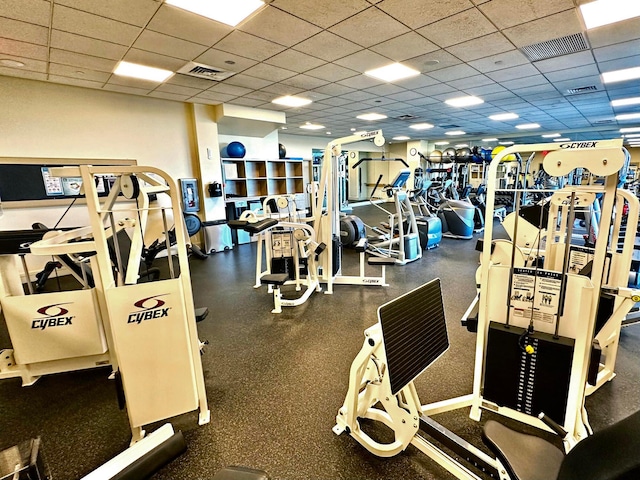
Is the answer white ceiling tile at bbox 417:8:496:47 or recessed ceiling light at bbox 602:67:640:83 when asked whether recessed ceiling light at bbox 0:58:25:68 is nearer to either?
white ceiling tile at bbox 417:8:496:47

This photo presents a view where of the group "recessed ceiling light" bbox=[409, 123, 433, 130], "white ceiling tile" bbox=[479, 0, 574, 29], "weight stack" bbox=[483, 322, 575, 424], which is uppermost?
"recessed ceiling light" bbox=[409, 123, 433, 130]

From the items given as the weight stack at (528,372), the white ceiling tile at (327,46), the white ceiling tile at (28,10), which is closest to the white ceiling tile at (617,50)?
the white ceiling tile at (327,46)

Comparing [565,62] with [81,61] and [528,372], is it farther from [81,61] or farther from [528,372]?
[81,61]

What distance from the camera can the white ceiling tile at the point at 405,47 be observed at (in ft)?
10.8

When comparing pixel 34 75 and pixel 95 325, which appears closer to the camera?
pixel 95 325

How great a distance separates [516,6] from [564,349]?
2797mm

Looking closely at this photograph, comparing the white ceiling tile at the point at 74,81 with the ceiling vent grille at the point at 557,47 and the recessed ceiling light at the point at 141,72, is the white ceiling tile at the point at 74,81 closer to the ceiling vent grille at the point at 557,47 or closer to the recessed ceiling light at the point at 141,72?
the recessed ceiling light at the point at 141,72

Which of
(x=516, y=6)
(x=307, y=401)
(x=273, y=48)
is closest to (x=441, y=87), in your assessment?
(x=516, y=6)

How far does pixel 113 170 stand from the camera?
1.64 meters

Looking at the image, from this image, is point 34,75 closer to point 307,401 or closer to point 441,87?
point 307,401

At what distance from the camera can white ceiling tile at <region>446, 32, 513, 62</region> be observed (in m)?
3.36

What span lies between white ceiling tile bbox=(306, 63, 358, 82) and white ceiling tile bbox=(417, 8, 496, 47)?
1.25 m

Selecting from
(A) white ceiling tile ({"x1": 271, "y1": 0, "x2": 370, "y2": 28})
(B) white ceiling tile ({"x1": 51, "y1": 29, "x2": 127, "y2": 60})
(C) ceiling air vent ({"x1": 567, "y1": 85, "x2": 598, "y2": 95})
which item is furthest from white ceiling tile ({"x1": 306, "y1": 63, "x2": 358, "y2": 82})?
(C) ceiling air vent ({"x1": 567, "y1": 85, "x2": 598, "y2": 95})

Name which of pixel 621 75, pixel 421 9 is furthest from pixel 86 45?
pixel 621 75
